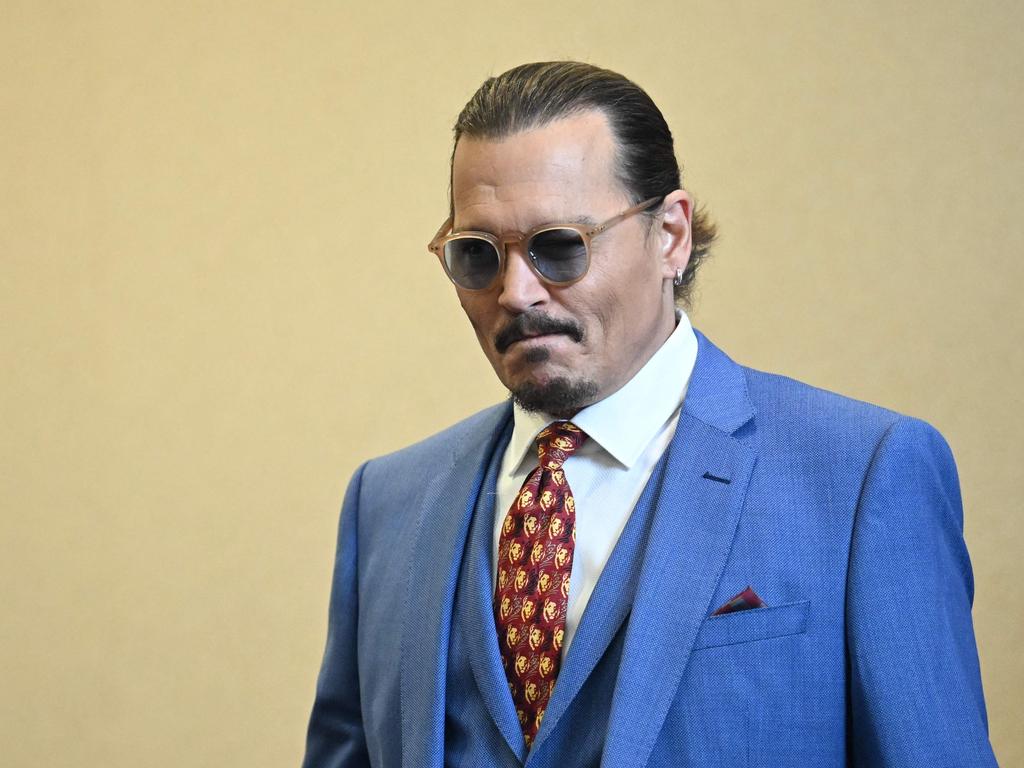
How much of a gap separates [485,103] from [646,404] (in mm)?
411

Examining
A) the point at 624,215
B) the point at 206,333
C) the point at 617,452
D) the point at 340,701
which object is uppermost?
the point at 206,333

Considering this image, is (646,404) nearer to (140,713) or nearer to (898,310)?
(898,310)

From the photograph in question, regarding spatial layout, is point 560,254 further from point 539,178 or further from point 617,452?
point 617,452

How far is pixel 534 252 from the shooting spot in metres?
1.49

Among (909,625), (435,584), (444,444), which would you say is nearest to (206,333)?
(444,444)

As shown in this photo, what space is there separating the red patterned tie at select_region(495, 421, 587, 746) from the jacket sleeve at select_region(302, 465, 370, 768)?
0.29 meters

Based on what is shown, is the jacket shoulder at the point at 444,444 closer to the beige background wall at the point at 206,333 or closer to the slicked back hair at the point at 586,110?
the slicked back hair at the point at 586,110

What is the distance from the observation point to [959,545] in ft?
4.70

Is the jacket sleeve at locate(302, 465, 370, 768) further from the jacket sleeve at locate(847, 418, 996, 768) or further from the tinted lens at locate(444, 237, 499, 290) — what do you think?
the jacket sleeve at locate(847, 418, 996, 768)

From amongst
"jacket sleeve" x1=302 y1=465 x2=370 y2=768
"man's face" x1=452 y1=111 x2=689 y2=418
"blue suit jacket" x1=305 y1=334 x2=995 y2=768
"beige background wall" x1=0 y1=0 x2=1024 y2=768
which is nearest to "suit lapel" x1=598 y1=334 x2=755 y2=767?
"blue suit jacket" x1=305 y1=334 x2=995 y2=768

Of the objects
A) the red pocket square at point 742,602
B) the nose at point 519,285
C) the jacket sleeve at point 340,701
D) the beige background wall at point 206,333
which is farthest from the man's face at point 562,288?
the beige background wall at point 206,333

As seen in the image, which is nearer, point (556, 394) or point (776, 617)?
point (776, 617)

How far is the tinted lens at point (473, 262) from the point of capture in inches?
59.7

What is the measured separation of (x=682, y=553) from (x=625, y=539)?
0.08m
